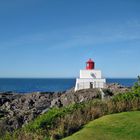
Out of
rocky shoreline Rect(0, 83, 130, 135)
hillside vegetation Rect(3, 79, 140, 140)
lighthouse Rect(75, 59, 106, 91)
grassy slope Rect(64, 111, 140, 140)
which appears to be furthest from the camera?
lighthouse Rect(75, 59, 106, 91)

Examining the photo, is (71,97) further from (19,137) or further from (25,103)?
(19,137)

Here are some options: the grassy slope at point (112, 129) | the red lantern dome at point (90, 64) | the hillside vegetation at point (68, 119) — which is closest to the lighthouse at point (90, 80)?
the red lantern dome at point (90, 64)

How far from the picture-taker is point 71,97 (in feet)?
104

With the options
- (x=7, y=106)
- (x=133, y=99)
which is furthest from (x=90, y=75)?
(x=133, y=99)

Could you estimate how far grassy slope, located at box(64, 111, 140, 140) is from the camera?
399 inches

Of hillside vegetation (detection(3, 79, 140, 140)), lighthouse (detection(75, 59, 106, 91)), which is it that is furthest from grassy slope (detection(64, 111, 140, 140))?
lighthouse (detection(75, 59, 106, 91))

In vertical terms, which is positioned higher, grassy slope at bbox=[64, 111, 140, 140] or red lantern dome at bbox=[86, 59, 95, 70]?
red lantern dome at bbox=[86, 59, 95, 70]

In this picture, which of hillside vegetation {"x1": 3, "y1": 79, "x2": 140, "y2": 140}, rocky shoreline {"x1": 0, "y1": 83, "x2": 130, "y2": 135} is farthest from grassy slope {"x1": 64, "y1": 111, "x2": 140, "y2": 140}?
rocky shoreline {"x1": 0, "y1": 83, "x2": 130, "y2": 135}

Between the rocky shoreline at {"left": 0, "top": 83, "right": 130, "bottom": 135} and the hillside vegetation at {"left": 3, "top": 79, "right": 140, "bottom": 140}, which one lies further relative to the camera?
the rocky shoreline at {"left": 0, "top": 83, "right": 130, "bottom": 135}

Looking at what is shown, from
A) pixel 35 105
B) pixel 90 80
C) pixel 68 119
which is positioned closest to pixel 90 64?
pixel 90 80

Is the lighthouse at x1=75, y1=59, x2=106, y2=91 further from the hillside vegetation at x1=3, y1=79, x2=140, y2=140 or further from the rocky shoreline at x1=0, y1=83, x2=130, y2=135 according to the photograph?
the hillside vegetation at x1=3, y1=79, x2=140, y2=140

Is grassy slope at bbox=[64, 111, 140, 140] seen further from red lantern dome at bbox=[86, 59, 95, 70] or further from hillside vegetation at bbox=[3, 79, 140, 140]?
red lantern dome at bbox=[86, 59, 95, 70]

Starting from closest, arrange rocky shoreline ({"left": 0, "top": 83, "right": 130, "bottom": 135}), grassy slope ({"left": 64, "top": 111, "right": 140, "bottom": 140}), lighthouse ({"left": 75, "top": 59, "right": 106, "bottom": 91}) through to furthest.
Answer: grassy slope ({"left": 64, "top": 111, "right": 140, "bottom": 140}) < rocky shoreline ({"left": 0, "top": 83, "right": 130, "bottom": 135}) < lighthouse ({"left": 75, "top": 59, "right": 106, "bottom": 91})

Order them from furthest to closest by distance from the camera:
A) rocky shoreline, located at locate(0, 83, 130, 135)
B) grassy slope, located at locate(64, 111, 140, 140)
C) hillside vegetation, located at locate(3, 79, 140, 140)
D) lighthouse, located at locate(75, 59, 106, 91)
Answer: lighthouse, located at locate(75, 59, 106, 91), rocky shoreline, located at locate(0, 83, 130, 135), hillside vegetation, located at locate(3, 79, 140, 140), grassy slope, located at locate(64, 111, 140, 140)
